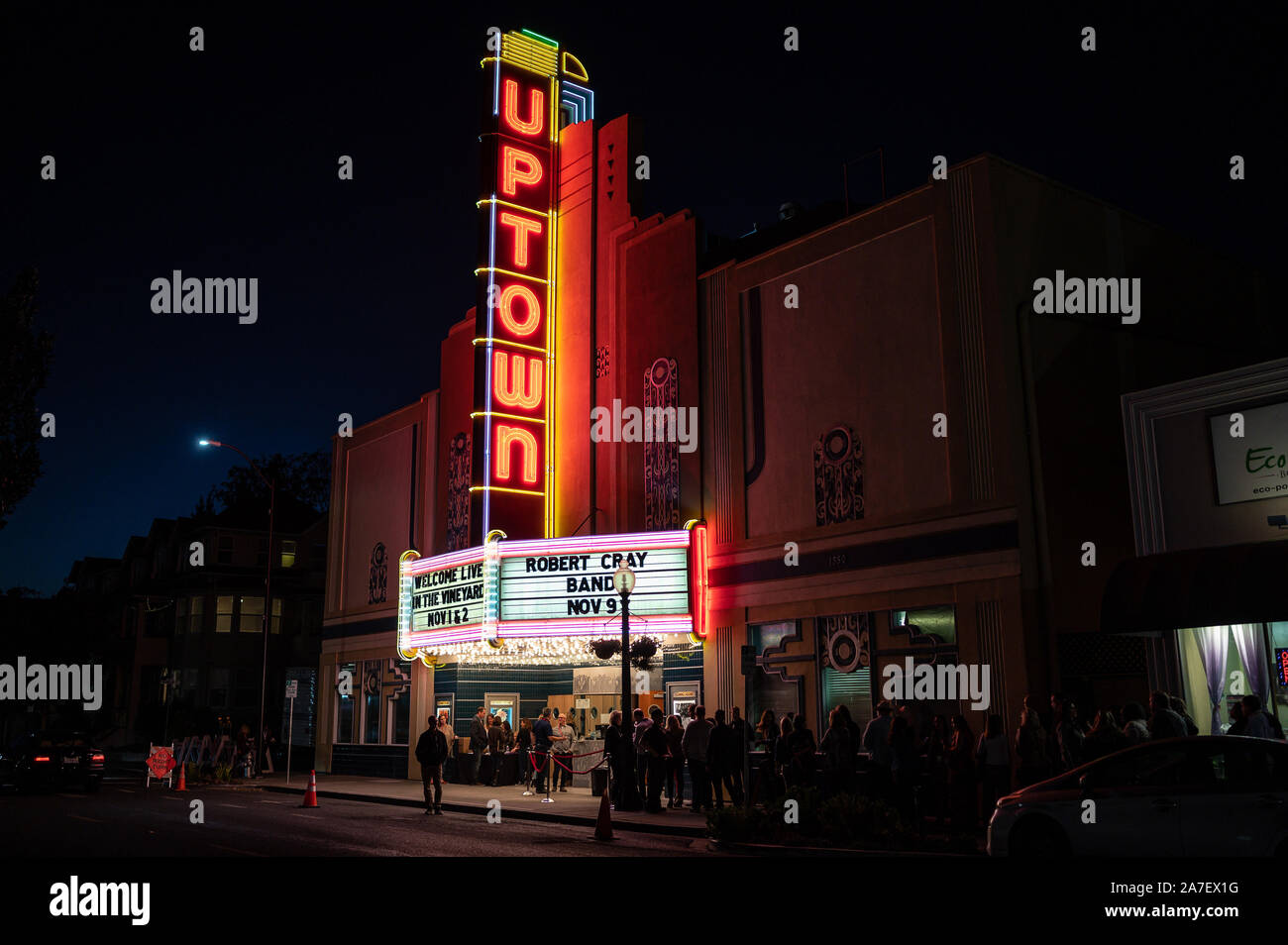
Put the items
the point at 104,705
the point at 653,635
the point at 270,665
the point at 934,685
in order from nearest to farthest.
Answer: the point at 934,685 < the point at 653,635 < the point at 270,665 < the point at 104,705

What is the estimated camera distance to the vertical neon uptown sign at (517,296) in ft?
82.9

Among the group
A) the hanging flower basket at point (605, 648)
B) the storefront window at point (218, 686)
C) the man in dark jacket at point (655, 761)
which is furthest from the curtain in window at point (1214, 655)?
the storefront window at point (218, 686)

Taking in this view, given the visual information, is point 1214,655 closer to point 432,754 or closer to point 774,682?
point 774,682

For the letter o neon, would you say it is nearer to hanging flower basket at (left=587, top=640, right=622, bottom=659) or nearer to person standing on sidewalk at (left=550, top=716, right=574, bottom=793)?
hanging flower basket at (left=587, top=640, right=622, bottom=659)

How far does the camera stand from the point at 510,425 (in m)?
25.7

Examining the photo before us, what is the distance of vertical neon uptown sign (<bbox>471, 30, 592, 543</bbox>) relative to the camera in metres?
25.3

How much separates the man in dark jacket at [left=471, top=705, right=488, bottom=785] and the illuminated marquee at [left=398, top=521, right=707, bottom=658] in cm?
335

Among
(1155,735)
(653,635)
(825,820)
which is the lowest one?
(825,820)

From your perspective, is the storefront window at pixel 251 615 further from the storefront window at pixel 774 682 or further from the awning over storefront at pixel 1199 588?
the awning over storefront at pixel 1199 588

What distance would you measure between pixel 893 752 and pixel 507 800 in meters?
9.85

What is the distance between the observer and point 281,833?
15703mm
